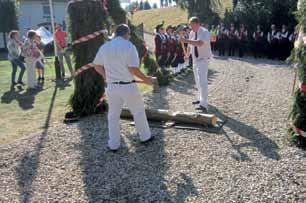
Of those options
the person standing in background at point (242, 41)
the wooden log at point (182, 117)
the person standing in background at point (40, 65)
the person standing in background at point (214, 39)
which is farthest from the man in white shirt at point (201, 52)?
the person standing in background at point (214, 39)

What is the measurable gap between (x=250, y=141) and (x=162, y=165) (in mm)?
1888

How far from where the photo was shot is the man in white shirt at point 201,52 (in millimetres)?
9062

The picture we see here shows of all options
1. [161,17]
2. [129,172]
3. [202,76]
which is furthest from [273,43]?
[161,17]

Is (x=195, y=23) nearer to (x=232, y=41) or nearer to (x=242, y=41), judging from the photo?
(x=242, y=41)

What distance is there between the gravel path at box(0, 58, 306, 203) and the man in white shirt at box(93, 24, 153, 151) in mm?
536

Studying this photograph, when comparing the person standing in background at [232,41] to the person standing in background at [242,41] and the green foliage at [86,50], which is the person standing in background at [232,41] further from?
the green foliage at [86,50]

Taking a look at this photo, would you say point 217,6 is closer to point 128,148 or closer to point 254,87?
point 254,87

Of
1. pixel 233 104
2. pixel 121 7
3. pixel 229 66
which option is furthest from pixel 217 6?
pixel 233 104

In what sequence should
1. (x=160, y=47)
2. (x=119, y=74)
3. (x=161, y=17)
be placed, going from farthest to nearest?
1. (x=161, y=17)
2. (x=160, y=47)
3. (x=119, y=74)

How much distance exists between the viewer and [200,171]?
600 centimetres

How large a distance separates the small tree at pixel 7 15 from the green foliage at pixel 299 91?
3208 cm

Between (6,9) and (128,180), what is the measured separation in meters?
32.5

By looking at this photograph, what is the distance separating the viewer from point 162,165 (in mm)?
6246

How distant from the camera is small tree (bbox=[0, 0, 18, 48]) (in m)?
34.7
